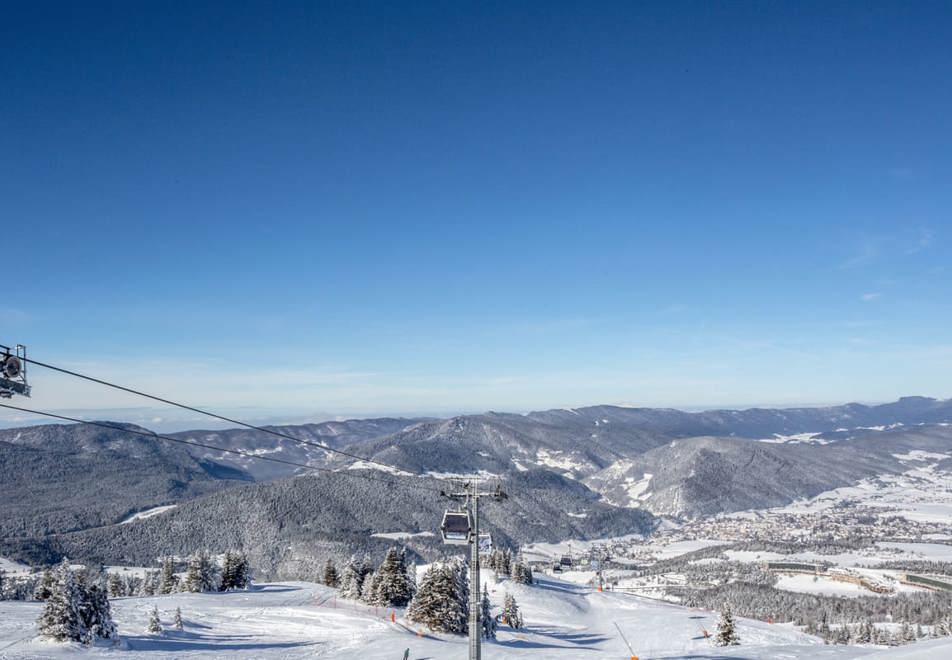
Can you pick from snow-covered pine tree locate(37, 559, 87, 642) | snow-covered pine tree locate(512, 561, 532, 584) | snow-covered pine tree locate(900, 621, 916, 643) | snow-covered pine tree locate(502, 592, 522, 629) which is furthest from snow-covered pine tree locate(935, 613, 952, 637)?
snow-covered pine tree locate(37, 559, 87, 642)

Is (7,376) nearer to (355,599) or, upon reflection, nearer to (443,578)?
(443,578)

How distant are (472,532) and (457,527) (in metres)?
0.77

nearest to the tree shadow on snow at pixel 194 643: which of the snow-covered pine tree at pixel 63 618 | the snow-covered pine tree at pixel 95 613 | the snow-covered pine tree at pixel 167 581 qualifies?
the snow-covered pine tree at pixel 95 613

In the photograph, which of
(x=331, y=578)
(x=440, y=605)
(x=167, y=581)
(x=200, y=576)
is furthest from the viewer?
(x=331, y=578)

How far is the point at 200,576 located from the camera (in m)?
75.3

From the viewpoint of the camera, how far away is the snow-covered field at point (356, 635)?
37.0m

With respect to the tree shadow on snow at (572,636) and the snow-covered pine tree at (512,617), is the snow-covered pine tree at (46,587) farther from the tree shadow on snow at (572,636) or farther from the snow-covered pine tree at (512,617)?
the tree shadow on snow at (572,636)

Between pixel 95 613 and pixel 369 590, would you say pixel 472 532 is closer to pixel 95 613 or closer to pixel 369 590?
pixel 95 613

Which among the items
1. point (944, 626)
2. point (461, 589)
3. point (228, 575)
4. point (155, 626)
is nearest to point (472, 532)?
point (461, 589)

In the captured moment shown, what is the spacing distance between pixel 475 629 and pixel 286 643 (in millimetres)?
24451

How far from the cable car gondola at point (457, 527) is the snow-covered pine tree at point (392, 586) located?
3880 centimetres

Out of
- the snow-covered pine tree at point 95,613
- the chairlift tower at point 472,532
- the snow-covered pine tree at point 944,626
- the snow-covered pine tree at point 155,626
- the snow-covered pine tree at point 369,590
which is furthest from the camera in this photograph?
the snow-covered pine tree at point 944,626

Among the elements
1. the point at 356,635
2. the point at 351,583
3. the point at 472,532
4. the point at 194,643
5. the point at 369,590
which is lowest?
the point at 351,583

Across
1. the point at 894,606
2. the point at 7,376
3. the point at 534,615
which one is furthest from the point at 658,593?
the point at 7,376
